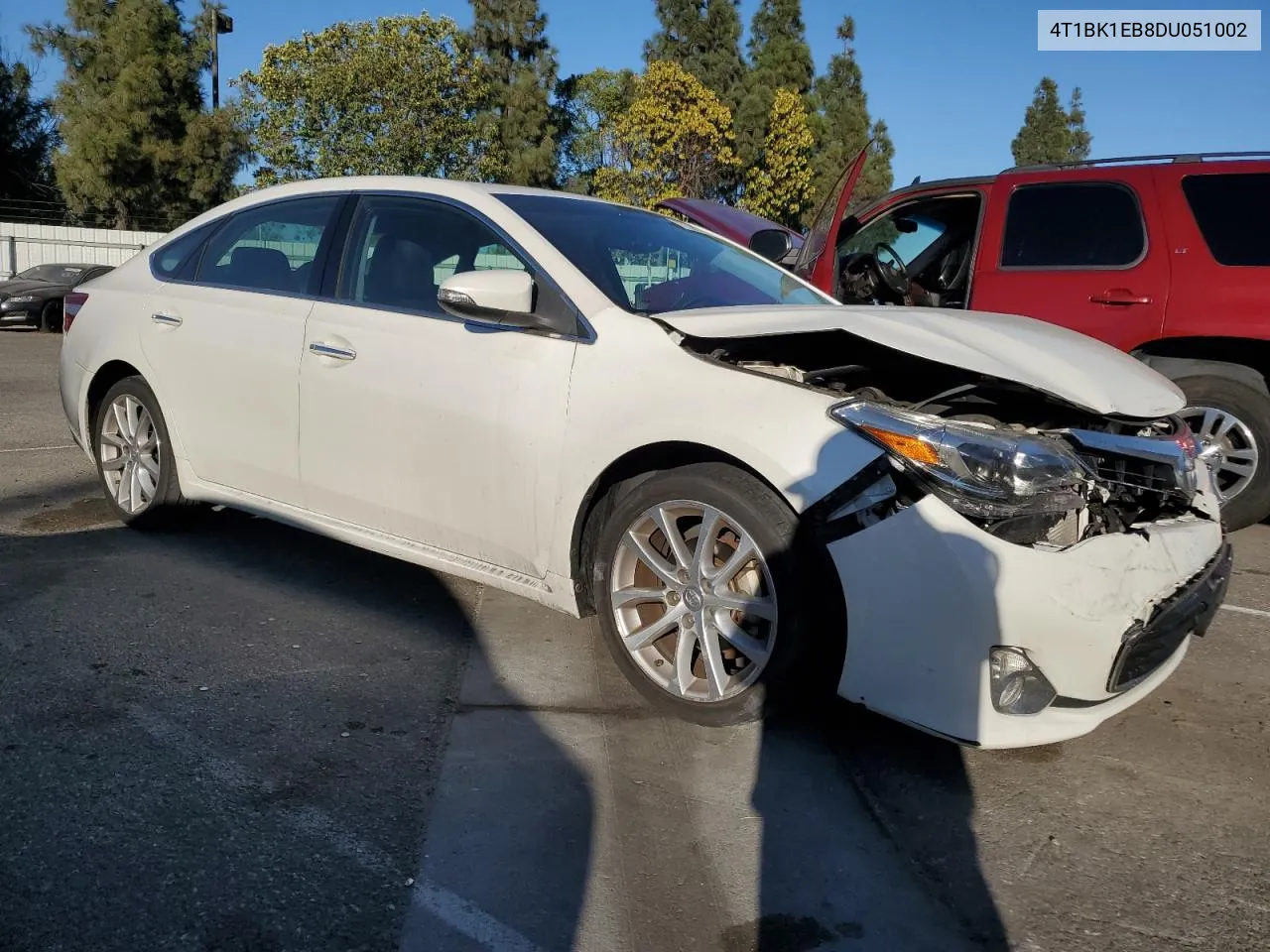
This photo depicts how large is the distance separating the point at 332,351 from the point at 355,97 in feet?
120

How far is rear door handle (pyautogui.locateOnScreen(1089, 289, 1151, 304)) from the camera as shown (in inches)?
216

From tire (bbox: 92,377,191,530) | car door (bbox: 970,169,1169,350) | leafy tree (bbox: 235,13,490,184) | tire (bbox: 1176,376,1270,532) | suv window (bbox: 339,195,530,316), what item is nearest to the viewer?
suv window (bbox: 339,195,530,316)

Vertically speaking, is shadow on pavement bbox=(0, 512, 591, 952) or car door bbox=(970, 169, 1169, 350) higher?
car door bbox=(970, 169, 1169, 350)

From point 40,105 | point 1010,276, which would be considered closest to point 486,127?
point 40,105

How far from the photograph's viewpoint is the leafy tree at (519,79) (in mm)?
45781

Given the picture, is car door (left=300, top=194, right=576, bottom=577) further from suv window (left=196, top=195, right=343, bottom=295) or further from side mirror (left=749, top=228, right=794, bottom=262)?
side mirror (left=749, top=228, right=794, bottom=262)

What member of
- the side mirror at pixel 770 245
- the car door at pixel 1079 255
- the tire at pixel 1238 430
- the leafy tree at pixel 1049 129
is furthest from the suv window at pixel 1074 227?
the leafy tree at pixel 1049 129

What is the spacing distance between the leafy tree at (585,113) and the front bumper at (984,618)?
4834 centimetres

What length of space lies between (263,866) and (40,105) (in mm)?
46051

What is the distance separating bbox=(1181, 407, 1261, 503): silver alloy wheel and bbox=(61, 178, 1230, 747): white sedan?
2.27 meters

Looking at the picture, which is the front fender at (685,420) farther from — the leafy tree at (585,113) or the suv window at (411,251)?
the leafy tree at (585,113)

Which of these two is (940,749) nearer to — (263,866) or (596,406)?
(596,406)

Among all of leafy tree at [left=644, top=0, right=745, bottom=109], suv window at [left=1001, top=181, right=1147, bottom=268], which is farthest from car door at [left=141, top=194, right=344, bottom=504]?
leafy tree at [left=644, top=0, right=745, bottom=109]

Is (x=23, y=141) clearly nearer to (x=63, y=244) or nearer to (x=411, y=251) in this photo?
(x=63, y=244)
